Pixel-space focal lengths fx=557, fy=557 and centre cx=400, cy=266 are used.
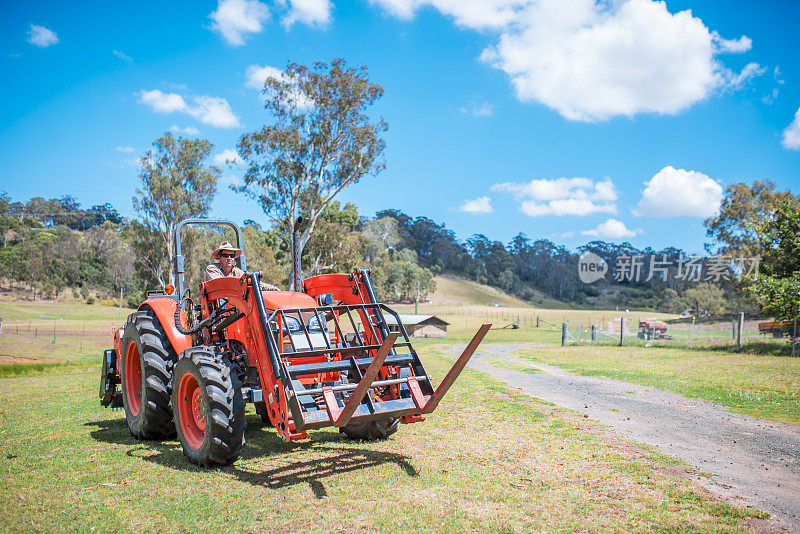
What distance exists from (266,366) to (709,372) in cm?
1342

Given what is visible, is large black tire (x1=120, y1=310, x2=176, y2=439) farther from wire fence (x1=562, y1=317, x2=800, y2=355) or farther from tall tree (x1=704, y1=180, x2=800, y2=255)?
tall tree (x1=704, y1=180, x2=800, y2=255)

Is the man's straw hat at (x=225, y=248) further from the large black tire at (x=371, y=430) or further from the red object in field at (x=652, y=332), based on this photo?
the red object in field at (x=652, y=332)

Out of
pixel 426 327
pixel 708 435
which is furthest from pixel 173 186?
pixel 708 435

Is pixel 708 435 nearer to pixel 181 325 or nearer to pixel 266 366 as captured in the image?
pixel 266 366

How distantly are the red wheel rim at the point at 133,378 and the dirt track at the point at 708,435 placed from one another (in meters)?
6.72

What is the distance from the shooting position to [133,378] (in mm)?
7863

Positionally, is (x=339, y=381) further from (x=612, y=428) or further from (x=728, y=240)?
(x=728, y=240)

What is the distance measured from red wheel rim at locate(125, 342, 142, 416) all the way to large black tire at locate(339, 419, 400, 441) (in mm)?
3048

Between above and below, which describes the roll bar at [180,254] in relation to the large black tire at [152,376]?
above

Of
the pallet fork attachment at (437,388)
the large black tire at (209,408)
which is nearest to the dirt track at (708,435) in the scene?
the pallet fork attachment at (437,388)

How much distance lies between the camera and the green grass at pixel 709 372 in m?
10.6

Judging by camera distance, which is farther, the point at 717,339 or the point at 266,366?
the point at 717,339

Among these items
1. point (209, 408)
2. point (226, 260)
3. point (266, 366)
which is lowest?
point (209, 408)

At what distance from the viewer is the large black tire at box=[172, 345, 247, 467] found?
526 centimetres
